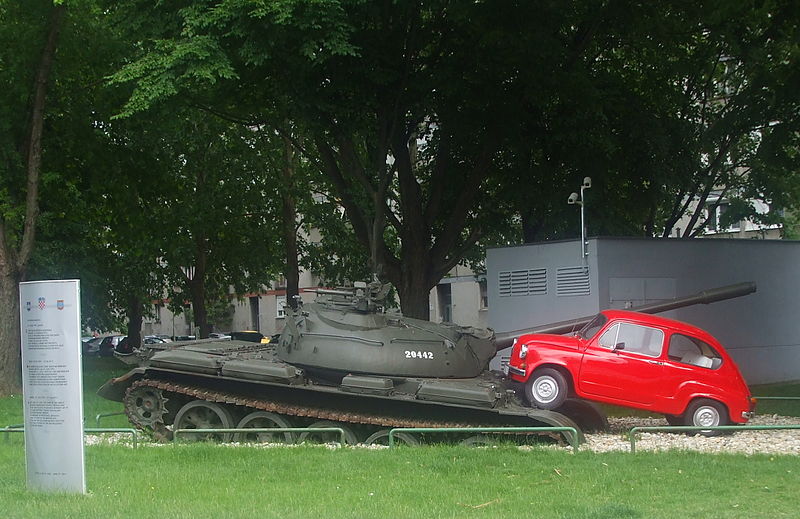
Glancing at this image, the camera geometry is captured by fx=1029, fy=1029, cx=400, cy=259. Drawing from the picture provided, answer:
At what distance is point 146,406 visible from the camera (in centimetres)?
1609

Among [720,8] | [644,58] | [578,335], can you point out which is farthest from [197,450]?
[644,58]

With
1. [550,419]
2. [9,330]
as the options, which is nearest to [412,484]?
[550,419]

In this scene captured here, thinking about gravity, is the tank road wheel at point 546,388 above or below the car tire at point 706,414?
above

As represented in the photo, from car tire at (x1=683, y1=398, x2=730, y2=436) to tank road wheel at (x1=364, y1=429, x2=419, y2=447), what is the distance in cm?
419

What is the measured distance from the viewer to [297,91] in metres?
21.2

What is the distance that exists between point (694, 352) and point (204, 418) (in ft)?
25.2

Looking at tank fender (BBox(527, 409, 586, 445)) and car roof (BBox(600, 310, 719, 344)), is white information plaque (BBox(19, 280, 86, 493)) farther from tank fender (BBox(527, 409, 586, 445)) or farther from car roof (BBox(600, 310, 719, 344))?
car roof (BBox(600, 310, 719, 344))

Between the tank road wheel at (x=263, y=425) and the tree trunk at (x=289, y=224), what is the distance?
17764 millimetres

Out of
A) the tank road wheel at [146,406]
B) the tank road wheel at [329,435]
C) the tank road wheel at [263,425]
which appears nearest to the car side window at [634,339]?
the tank road wheel at [329,435]

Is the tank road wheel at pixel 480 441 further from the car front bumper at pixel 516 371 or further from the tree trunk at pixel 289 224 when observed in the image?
the tree trunk at pixel 289 224

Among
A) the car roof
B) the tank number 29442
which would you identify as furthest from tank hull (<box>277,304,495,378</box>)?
the car roof

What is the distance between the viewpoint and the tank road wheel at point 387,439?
580 inches

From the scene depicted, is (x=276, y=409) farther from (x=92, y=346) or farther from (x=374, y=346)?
(x=92, y=346)

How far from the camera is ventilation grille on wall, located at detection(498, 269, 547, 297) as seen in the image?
22.0 m
